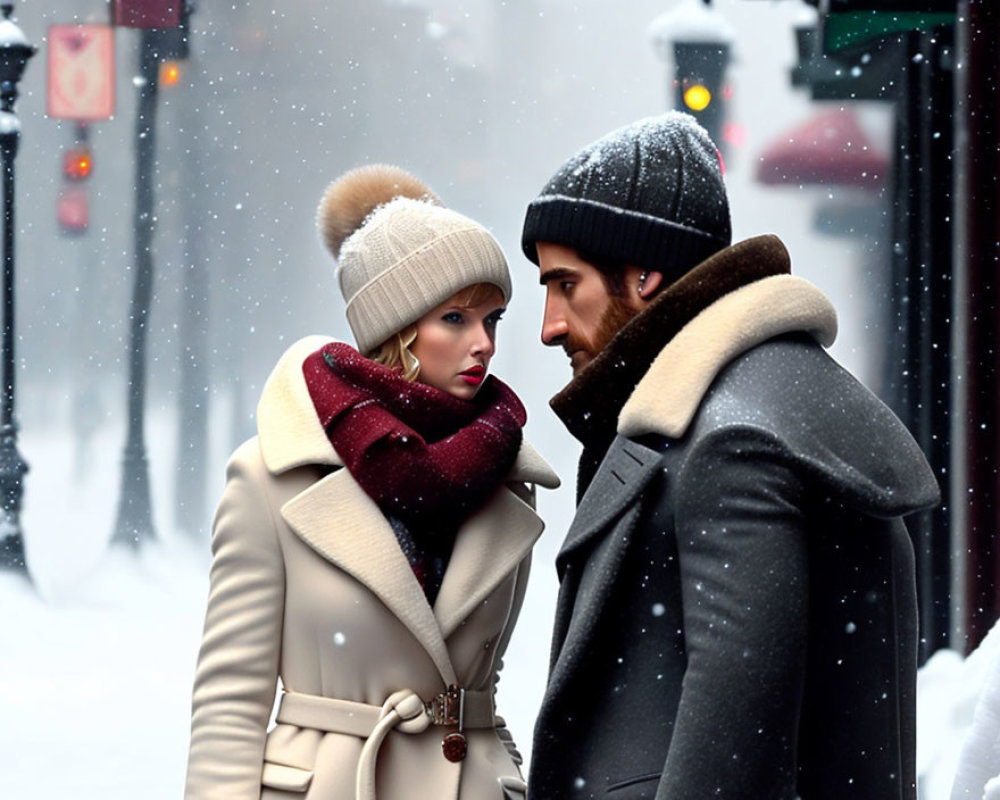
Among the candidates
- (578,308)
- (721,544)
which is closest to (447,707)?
(578,308)

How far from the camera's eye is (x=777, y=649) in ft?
6.86

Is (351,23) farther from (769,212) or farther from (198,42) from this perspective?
(769,212)

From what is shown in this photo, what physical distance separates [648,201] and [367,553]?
3.40 ft

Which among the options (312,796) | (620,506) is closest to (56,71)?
(312,796)

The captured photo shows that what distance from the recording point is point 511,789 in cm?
329

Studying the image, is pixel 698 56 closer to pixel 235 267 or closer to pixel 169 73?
pixel 169 73

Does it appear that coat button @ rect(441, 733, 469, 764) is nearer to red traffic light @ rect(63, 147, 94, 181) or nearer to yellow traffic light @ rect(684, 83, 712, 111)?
yellow traffic light @ rect(684, 83, 712, 111)

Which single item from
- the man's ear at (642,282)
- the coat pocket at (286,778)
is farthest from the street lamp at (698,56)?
the man's ear at (642,282)

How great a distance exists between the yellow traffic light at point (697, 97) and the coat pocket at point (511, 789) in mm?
5946

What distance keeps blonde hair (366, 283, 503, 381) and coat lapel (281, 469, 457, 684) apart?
0.29 m

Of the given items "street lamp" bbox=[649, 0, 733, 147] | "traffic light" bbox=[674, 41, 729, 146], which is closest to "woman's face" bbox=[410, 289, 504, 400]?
"street lamp" bbox=[649, 0, 733, 147]

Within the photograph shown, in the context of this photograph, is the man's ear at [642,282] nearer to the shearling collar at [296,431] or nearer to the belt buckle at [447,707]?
the shearling collar at [296,431]

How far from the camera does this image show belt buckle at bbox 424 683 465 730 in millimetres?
3252

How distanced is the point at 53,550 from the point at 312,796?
10.1 meters
